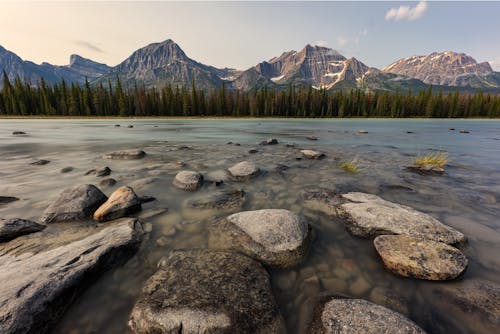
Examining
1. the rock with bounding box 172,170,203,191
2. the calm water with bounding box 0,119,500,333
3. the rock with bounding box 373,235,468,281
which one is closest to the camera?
the calm water with bounding box 0,119,500,333

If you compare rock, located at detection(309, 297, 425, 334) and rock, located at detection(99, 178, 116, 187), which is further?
rock, located at detection(99, 178, 116, 187)

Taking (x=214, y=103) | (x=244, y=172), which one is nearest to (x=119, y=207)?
(x=244, y=172)

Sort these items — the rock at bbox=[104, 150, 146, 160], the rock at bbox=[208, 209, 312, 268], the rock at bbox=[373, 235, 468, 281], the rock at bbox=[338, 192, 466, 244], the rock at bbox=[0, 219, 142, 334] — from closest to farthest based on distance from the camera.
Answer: the rock at bbox=[0, 219, 142, 334], the rock at bbox=[373, 235, 468, 281], the rock at bbox=[208, 209, 312, 268], the rock at bbox=[338, 192, 466, 244], the rock at bbox=[104, 150, 146, 160]

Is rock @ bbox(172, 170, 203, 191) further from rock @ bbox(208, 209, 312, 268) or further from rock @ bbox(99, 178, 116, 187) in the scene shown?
rock @ bbox(208, 209, 312, 268)

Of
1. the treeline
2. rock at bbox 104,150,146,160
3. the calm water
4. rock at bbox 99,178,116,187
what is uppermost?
the treeline

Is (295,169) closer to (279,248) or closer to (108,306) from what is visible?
(279,248)

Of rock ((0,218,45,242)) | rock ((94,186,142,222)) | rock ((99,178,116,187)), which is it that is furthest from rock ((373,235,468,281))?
rock ((99,178,116,187))

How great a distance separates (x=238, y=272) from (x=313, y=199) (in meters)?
3.79

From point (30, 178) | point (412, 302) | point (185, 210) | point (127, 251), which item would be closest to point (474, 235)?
point (412, 302)

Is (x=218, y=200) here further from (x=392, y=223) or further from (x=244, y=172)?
(x=392, y=223)

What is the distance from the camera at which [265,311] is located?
260 centimetres

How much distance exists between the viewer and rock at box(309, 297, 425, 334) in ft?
7.43

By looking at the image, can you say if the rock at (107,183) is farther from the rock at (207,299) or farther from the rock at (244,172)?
the rock at (207,299)

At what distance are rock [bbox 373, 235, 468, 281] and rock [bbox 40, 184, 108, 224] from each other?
6.37 metres
